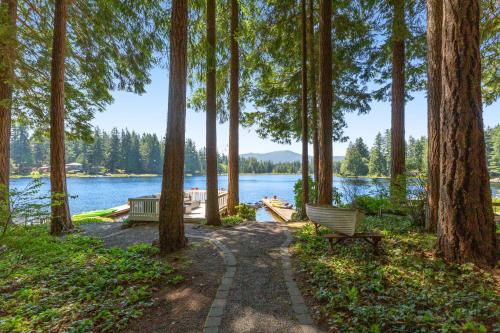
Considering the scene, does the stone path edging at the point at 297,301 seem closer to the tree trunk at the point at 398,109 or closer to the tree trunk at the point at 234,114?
the tree trunk at the point at 234,114

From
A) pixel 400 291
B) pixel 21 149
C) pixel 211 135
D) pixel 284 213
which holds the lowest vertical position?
pixel 284 213

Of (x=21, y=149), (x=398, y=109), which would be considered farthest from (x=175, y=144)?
(x=21, y=149)

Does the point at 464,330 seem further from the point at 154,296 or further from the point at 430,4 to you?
the point at 430,4

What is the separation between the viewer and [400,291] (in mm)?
2799

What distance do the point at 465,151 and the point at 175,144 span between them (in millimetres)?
4742

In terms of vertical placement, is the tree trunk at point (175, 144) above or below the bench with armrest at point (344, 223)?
above

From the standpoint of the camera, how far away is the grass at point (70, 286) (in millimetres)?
2652

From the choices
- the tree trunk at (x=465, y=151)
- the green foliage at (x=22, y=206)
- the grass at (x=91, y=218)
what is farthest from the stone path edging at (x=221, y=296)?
the grass at (x=91, y=218)

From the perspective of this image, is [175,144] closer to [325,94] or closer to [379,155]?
[325,94]

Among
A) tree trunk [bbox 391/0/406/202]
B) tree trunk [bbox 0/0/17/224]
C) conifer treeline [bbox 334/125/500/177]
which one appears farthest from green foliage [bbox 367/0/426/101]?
conifer treeline [bbox 334/125/500/177]

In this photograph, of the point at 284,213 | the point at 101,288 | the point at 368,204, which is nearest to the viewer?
the point at 101,288

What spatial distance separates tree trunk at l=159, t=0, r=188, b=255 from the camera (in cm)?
477

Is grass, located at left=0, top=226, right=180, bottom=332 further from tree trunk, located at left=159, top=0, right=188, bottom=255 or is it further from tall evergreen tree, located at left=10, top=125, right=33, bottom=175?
tall evergreen tree, located at left=10, top=125, right=33, bottom=175

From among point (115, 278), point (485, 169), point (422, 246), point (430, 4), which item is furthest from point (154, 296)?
point (430, 4)
